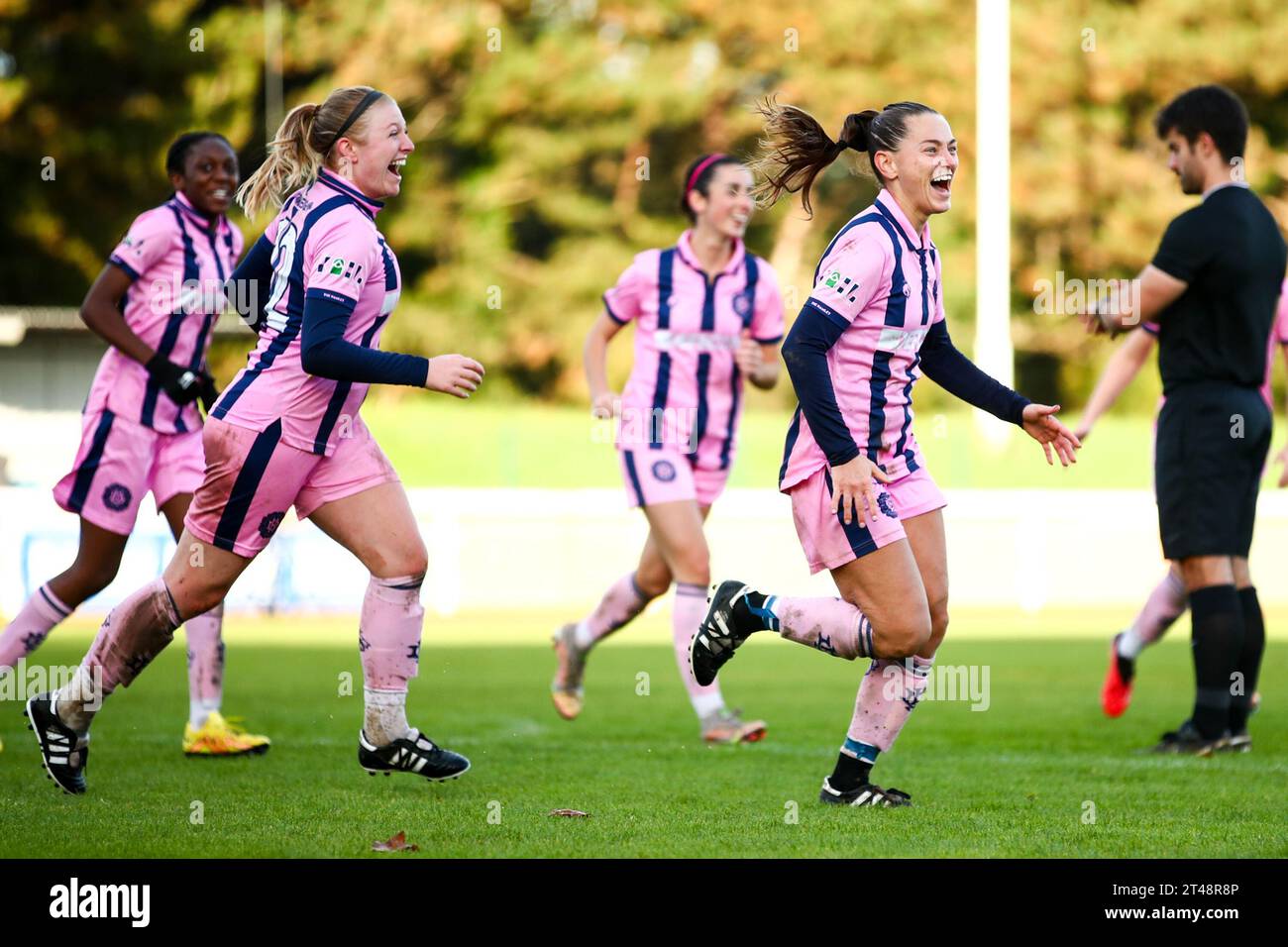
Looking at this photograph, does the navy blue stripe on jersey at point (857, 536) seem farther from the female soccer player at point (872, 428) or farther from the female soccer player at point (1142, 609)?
the female soccer player at point (1142, 609)

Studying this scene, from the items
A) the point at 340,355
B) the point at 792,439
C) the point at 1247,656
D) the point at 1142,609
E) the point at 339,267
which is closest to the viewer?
the point at 340,355

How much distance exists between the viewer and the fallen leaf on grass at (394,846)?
485cm

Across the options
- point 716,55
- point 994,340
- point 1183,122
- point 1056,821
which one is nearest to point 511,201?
point 716,55

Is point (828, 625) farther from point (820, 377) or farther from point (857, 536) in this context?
point (820, 377)

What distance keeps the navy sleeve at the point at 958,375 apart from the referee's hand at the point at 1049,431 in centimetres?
10

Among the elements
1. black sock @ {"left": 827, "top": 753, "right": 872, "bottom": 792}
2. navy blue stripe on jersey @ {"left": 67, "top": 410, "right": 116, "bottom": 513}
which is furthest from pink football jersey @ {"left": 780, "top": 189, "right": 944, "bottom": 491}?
navy blue stripe on jersey @ {"left": 67, "top": 410, "right": 116, "bottom": 513}

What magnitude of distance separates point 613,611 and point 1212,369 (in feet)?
9.69

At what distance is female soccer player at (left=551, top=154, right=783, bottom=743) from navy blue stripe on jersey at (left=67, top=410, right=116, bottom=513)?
7.09 ft

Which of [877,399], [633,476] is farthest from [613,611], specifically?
[877,399]

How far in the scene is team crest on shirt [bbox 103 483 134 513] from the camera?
6.82 metres

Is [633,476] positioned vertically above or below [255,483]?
above

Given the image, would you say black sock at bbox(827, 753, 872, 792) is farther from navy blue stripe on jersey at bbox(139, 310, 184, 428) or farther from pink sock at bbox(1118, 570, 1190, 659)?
navy blue stripe on jersey at bbox(139, 310, 184, 428)

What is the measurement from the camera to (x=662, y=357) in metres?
8.01
